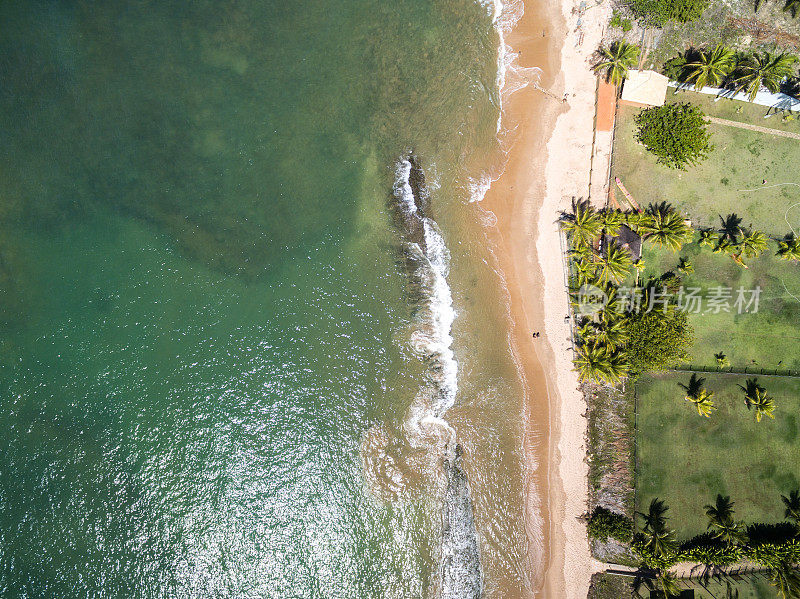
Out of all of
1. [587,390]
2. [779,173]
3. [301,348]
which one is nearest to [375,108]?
[301,348]

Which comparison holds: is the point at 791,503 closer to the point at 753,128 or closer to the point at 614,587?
the point at 614,587

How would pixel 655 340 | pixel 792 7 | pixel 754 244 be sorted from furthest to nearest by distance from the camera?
pixel 792 7, pixel 754 244, pixel 655 340

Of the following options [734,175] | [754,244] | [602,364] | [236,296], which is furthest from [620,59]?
[236,296]

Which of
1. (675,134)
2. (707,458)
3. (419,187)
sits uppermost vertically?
(675,134)

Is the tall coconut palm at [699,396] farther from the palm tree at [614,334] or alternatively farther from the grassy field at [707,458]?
the palm tree at [614,334]

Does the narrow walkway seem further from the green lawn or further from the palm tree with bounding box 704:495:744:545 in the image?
the palm tree with bounding box 704:495:744:545

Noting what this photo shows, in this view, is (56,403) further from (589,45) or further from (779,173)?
(779,173)

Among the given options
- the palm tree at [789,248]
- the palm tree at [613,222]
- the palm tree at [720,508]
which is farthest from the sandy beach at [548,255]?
the palm tree at [789,248]
